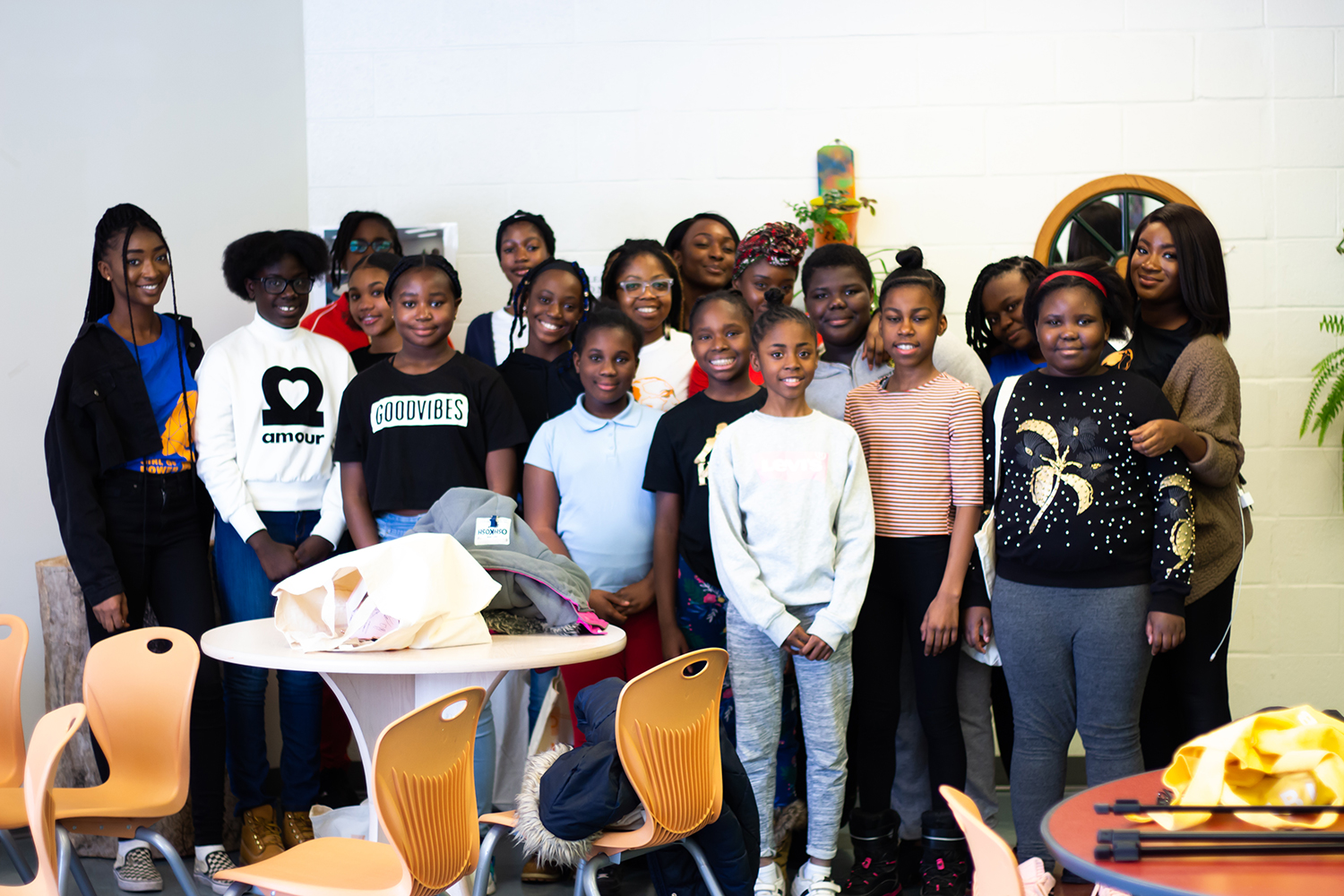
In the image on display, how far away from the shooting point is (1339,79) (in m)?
3.96

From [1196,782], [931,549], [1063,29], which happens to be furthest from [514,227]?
[1196,782]

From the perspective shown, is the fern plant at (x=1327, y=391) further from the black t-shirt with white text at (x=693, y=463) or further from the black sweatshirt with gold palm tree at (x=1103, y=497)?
the black t-shirt with white text at (x=693, y=463)

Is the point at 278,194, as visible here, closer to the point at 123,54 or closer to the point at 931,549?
the point at 123,54

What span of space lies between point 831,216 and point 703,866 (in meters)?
2.55

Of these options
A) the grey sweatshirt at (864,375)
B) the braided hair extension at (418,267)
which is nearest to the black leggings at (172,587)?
the braided hair extension at (418,267)

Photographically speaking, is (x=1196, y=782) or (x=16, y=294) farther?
(x=16, y=294)

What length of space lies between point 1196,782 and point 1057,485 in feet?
4.20

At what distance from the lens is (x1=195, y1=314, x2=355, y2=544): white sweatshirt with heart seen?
3061mm

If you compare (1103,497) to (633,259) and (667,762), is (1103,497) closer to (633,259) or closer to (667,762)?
(667,762)

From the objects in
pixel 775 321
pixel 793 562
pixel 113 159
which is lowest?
pixel 793 562

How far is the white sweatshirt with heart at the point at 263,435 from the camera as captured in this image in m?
3.06

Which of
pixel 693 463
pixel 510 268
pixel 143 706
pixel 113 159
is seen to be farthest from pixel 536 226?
pixel 143 706

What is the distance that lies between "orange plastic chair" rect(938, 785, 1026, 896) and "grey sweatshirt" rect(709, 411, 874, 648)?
47.5 inches

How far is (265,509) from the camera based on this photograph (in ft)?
10.2
